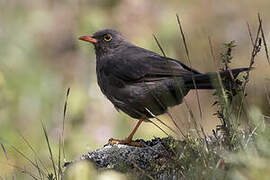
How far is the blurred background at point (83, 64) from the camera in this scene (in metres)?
7.29

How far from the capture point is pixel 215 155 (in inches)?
115

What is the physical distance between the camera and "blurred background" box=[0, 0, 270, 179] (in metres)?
7.29

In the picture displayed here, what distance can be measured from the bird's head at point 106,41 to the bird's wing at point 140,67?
42cm

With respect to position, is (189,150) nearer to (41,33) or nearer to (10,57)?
(10,57)

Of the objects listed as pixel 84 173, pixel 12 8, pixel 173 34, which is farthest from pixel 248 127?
pixel 12 8

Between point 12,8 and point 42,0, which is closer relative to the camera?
point 12,8

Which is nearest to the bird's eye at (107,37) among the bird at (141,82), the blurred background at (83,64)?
the bird at (141,82)

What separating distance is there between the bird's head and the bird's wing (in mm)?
422

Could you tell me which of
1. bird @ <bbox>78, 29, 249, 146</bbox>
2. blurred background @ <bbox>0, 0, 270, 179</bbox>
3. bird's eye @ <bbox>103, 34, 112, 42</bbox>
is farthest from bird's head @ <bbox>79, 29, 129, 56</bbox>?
blurred background @ <bbox>0, 0, 270, 179</bbox>

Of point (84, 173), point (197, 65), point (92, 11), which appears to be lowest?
point (197, 65)

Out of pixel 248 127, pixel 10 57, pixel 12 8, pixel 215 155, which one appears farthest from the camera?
pixel 12 8

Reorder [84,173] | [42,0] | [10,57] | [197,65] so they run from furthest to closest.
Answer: [42,0]
[197,65]
[10,57]
[84,173]

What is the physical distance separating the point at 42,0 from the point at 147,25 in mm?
4242

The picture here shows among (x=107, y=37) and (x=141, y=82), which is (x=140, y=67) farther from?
(x=107, y=37)
